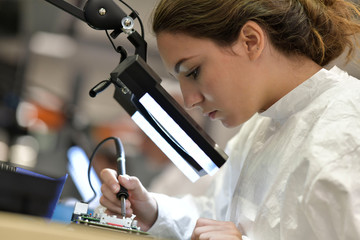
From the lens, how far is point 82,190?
2189 millimetres

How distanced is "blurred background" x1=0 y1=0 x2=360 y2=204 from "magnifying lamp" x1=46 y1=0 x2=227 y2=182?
6.17ft

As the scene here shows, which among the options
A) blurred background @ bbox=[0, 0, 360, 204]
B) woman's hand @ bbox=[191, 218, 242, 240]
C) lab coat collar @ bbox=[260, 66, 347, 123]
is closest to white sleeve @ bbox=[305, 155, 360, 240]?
woman's hand @ bbox=[191, 218, 242, 240]

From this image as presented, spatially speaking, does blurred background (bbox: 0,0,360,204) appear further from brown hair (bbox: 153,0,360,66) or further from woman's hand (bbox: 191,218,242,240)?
woman's hand (bbox: 191,218,242,240)

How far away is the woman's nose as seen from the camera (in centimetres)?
141

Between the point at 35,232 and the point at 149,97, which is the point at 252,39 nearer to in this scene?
the point at 149,97

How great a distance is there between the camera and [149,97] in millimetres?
1169

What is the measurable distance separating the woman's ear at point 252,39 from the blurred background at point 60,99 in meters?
1.80

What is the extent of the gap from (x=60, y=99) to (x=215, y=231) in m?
3.25

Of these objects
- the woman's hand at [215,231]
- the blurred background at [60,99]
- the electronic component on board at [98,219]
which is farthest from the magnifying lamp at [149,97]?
the blurred background at [60,99]

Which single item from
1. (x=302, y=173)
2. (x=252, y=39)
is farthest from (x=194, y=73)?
(x=302, y=173)

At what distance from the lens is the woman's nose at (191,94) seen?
4.64ft

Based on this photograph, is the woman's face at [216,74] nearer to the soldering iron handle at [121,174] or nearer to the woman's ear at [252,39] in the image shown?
the woman's ear at [252,39]

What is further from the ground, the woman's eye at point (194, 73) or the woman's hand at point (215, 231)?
the woman's eye at point (194, 73)

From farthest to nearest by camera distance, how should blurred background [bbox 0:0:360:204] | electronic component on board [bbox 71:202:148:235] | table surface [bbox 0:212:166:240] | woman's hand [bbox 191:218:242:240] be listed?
blurred background [bbox 0:0:360:204], woman's hand [bbox 191:218:242:240], electronic component on board [bbox 71:202:148:235], table surface [bbox 0:212:166:240]
